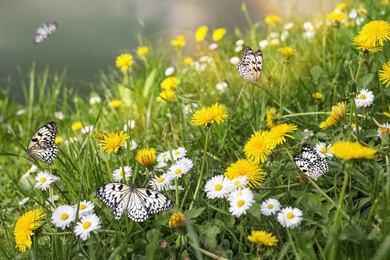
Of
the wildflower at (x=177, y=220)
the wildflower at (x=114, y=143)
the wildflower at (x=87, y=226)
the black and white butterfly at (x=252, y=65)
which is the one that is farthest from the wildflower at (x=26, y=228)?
the black and white butterfly at (x=252, y=65)

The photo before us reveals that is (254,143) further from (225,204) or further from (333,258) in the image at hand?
(333,258)

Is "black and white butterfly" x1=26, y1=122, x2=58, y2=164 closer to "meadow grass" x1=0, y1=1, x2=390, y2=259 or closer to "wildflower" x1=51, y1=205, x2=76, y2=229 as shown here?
"meadow grass" x1=0, y1=1, x2=390, y2=259

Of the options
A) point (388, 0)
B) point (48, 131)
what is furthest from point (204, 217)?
point (388, 0)

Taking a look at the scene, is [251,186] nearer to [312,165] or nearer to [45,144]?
[312,165]

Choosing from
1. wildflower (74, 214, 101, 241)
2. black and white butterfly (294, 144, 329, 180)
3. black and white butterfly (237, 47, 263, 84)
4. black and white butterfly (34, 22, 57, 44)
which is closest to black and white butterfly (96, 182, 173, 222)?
wildflower (74, 214, 101, 241)

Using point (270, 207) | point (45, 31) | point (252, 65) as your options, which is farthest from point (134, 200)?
point (45, 31)
